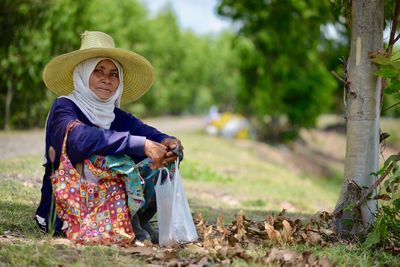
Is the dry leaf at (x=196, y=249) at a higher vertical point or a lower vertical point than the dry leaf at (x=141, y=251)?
higher

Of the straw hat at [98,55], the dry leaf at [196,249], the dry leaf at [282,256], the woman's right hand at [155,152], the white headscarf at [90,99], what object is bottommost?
the dry leaf at [196,249]

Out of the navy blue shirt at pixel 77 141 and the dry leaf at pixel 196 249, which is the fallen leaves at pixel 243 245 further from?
the navy blue shirt at pixel 77 141

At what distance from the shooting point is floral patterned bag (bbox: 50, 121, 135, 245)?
3.25 m

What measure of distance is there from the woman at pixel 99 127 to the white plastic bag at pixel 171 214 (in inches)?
4.7

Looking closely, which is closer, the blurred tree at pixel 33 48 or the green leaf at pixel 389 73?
the green leaf at pixel 389 73

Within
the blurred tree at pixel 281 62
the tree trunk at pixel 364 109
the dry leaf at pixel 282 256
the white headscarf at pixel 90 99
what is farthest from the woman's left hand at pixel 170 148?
the blurred tree at pixel 281 62

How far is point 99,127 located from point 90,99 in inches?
7.9

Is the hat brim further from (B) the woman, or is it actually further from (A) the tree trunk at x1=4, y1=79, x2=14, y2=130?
(A) the tree trunk at x1=4, y1=79, x2=14, y2=130

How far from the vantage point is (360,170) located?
3.64 metres

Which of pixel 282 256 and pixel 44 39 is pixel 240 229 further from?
pixel 44 39

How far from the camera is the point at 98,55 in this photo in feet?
11.9

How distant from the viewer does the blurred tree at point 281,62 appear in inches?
591

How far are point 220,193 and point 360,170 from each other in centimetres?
377

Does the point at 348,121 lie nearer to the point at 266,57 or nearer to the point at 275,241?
the point at 275,241
